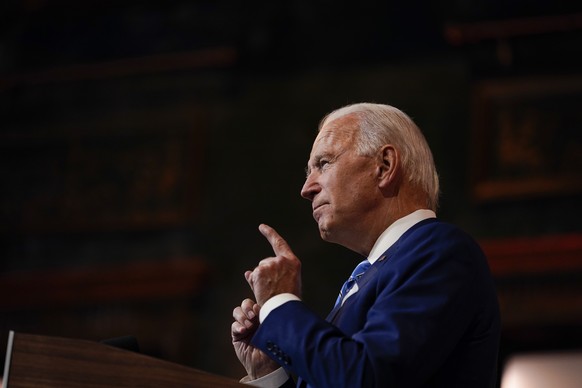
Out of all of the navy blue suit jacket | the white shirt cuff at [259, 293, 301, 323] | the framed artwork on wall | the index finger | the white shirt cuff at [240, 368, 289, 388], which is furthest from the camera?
the framed artwork on wall

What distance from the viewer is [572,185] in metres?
6.19

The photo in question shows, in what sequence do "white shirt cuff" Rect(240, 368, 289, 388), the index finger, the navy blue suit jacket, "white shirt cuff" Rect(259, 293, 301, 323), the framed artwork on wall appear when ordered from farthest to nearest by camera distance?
the framed artwork on wall, "white shirt cuff" Rect(240, 368, 289, 388), the index finger, "white shirt cuff" Rect(259, 293, 301, 323), the navy blue suit jacket

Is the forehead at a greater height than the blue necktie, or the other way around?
the forehead

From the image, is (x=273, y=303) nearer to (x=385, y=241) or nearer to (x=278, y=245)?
(x=278, y=245)

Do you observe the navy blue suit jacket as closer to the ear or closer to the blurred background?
the ear

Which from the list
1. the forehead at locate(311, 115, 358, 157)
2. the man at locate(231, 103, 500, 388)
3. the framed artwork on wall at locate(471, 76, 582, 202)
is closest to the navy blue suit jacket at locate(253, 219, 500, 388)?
the man at locate(231, 103, 500, 388)

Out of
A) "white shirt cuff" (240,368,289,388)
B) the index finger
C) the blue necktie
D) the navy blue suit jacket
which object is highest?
the index finger

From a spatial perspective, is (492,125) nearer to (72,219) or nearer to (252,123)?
(252,123)

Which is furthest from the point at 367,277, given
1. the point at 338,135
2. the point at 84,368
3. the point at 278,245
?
the point at 84,368

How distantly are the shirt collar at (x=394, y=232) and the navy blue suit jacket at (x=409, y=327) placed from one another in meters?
0.10

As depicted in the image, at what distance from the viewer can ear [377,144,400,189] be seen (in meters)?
2.53

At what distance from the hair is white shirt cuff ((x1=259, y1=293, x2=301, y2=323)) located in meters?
0.51

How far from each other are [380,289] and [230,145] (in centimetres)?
504

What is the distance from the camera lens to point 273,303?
7.20 ft
